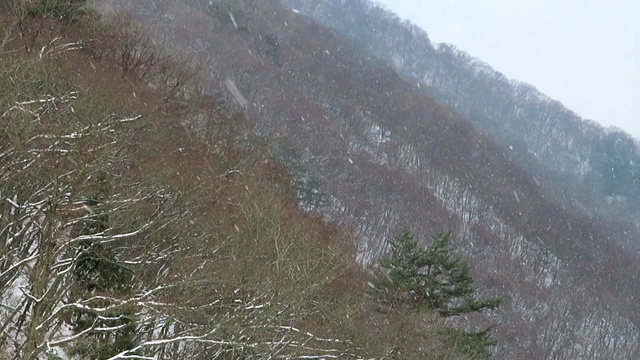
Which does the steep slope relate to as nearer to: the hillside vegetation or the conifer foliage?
the conifer foliage

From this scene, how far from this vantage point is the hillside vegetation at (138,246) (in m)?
7.36

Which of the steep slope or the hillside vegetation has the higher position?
the hillside vegetation

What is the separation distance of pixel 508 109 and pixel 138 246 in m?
126

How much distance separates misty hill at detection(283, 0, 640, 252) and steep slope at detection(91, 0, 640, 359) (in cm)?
2370

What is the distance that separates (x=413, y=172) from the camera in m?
70.2

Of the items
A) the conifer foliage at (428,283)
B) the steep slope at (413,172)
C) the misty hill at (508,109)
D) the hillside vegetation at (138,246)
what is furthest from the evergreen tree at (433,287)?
the misty hill at (508,109)

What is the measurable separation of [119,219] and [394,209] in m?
52.2

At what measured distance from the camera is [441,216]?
2539 inches

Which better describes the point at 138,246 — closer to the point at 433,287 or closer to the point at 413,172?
the point at 433,287

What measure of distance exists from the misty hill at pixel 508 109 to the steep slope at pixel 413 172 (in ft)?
77.8

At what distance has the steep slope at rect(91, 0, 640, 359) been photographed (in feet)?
187

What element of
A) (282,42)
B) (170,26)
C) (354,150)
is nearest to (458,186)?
(354,150)

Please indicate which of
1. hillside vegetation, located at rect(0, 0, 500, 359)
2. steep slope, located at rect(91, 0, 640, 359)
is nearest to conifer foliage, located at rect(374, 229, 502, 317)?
hillside vegetation, located at rect(0, 0, 500, 359)

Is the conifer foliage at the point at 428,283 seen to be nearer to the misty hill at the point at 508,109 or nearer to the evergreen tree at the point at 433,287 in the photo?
the evergreen tree at the point at 433,287
